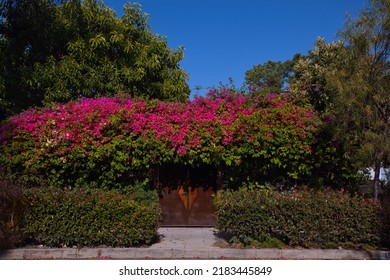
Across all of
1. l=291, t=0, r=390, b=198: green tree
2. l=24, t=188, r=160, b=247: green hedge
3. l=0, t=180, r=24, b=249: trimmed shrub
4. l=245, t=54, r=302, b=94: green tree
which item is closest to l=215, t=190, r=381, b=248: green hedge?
l=291, t=0, r=390, b=198: green tree

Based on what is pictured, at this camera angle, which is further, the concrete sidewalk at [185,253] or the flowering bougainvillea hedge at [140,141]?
the flowering bougainvillea hedge at [140,141]

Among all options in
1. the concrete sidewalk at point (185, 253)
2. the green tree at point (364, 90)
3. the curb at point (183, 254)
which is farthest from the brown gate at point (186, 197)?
the green tree at point (364, 90)

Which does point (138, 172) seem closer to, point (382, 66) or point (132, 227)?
point (132, 227)

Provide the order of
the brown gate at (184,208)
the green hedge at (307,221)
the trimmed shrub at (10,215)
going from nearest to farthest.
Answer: the trimmed shrub at (10,215) < the green hedge at (307,221) < the brown gate at (184,208)

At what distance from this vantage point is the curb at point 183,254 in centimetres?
786

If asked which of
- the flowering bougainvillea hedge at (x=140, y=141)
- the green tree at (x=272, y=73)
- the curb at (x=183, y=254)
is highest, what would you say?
the green tree at (x=272, y=73)

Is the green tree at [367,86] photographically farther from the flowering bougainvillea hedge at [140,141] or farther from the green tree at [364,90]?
the flowering bougainvillea hedge at [140,141]

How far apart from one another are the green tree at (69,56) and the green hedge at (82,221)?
4.52 metres

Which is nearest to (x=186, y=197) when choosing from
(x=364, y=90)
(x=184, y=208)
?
(x=184, y=208)

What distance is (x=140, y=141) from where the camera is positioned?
30.8 feet

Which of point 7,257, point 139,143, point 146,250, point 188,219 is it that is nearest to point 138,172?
point 139,143

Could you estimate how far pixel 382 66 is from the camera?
8.43 m

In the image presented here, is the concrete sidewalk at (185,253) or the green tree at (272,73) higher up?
the green tree at (272,73)

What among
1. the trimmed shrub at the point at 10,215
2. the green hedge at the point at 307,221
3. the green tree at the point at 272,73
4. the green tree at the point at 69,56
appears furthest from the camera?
the green tree at the point at 272,73
